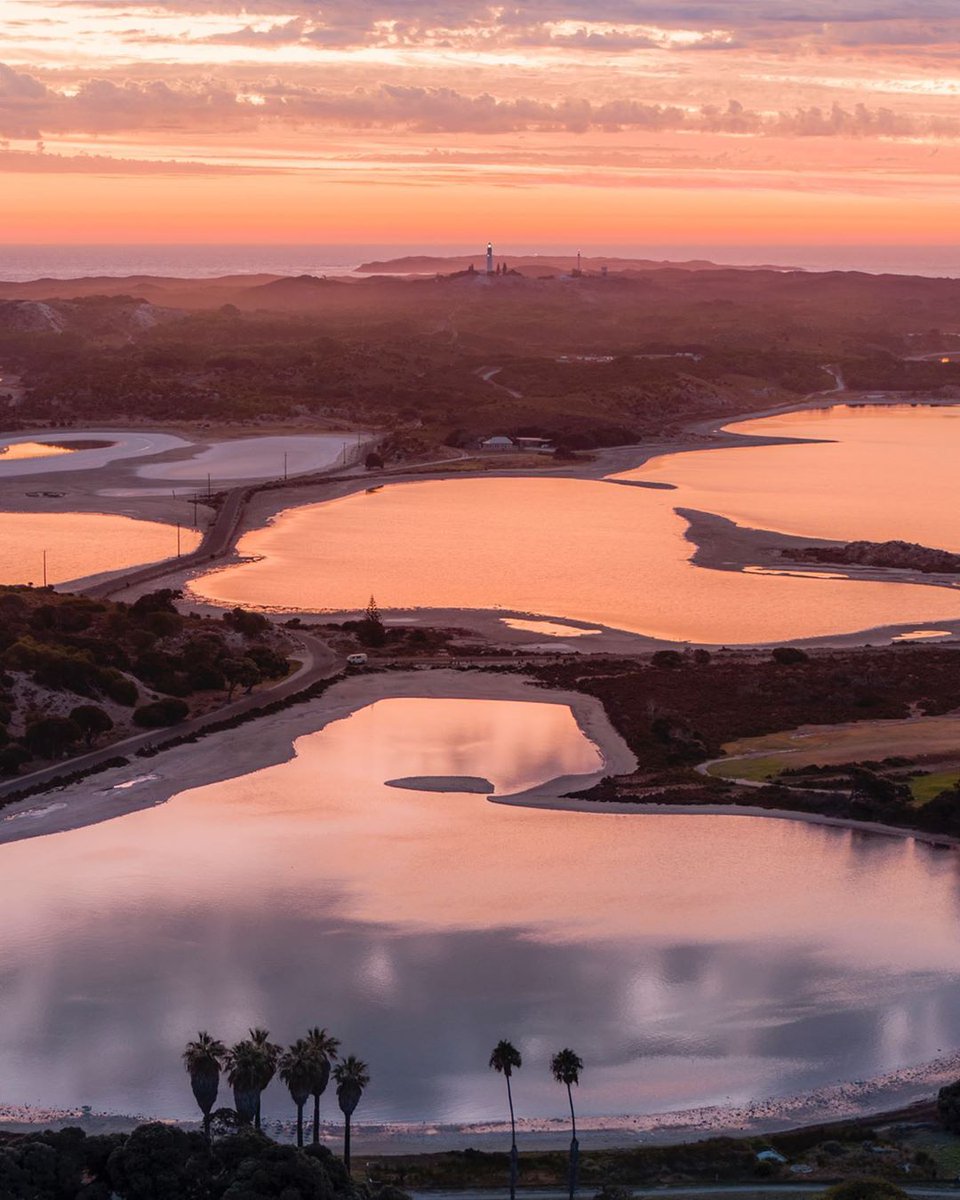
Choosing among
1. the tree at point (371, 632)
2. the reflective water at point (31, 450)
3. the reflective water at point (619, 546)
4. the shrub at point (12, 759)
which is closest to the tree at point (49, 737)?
the shrub at point (12, 759)

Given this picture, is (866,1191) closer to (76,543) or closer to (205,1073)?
(205,1073)

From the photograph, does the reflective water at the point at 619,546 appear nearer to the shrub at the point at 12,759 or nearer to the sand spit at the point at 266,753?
the sand spit at the point at 266,753

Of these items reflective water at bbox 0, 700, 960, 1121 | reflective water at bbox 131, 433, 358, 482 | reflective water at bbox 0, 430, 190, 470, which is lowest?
reflective water at bbox 0, 430, 190, 470

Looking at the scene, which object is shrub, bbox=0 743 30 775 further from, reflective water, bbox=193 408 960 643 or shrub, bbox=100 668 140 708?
reflective water, bbox=193 408 960 643

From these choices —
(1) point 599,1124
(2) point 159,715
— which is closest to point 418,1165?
(1) point 599,1124

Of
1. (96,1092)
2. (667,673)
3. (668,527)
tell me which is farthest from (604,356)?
(96,1092)

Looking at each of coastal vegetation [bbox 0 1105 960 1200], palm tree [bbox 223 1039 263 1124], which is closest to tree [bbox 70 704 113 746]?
coastal vegetation [bbox 0 1105 960 1200]

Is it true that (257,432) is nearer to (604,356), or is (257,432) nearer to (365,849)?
(604,356)
